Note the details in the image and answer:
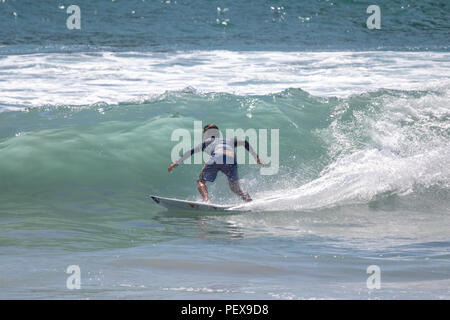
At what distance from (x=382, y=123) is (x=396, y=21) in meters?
19.3

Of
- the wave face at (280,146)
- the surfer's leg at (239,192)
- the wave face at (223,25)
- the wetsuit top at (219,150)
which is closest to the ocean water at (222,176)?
the wave face at (280,146)

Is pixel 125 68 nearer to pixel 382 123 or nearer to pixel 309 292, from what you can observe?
pixel 382 123

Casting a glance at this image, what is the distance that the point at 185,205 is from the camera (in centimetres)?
906

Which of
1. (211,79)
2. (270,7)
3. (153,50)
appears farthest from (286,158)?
(270,7)

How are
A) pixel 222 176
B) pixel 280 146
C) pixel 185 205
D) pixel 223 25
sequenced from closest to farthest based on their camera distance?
1. pixel 185 205
2. pixel 222 176
3. pixel 280 146
4. pixel 223 25

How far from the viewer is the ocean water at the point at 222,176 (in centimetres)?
570

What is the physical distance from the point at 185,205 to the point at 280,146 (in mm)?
4830

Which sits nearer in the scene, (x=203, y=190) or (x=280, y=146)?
(x=203, y=190)

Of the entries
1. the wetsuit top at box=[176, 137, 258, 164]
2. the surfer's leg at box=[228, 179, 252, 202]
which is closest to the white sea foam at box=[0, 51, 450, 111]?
the wetsuit top at box=[176, 137, 258, 164]

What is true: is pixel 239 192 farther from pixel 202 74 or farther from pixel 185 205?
pixel 202 74

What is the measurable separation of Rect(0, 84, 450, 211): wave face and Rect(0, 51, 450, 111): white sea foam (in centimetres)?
97

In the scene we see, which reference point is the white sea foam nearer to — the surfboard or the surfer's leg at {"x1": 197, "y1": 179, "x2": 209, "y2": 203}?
the surfer's leg at {"x1": 197, "y1": 179, "x2": 209, "y2": 203}

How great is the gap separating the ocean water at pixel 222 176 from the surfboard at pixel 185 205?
8.9 inches

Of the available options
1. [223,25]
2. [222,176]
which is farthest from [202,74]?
[223,25]
